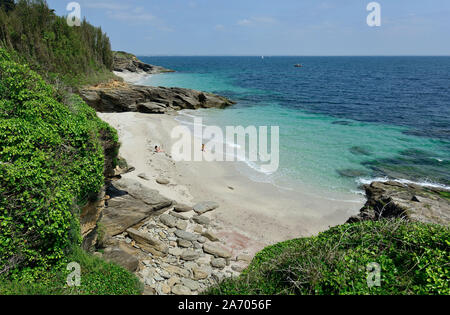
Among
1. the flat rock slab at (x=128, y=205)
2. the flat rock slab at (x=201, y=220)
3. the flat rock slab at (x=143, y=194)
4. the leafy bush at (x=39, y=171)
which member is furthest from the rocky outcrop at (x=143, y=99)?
the flat rock slab at (x=201, y=220)

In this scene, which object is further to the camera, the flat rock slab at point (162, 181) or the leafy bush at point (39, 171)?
the flat rock slab at point (162, 181)

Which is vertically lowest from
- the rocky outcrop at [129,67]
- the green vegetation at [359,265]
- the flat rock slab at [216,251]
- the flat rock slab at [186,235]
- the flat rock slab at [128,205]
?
the flat rock slab at [216,251]

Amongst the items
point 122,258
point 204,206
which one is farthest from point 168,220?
point 122,258

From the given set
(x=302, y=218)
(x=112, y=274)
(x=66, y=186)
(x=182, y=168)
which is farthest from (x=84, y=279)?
(x=182, y=168)

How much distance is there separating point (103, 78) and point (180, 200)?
35532 mm

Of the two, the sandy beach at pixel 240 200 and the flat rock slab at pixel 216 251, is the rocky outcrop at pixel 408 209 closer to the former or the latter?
the sandy beach at pixel 240 200

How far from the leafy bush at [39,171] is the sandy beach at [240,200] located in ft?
25.5

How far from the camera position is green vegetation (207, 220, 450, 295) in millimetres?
5730

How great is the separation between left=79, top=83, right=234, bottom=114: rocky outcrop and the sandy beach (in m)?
15.2

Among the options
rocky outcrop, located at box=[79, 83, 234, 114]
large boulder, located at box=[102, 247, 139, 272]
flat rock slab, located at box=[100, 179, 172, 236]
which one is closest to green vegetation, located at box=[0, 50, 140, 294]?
large boulder, located at box=[102, 247, 139, 272]

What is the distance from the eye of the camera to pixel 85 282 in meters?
7.16

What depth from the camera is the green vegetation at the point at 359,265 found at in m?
5.73

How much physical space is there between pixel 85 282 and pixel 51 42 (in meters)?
35.1

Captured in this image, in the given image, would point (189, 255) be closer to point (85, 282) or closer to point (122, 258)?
point (122, 258)
